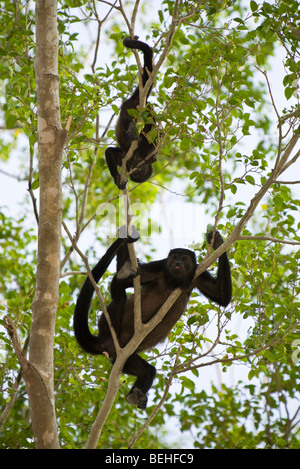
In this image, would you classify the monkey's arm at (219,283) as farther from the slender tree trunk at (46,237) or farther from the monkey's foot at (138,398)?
the slender tree trunk at (46,237)

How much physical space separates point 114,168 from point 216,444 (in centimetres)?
353

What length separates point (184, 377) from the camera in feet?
A: 15.8

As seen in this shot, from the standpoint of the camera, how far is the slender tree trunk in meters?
3.17

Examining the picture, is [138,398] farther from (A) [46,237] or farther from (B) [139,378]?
(A) [46,237]

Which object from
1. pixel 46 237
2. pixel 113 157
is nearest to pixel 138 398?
pixel 46 237

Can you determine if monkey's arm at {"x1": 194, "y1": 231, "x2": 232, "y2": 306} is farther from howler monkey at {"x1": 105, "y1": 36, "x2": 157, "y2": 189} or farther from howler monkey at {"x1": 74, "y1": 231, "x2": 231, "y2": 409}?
howler monkey at {"x1": 105, "y1": 36, "x2": 157, "y2": 189}

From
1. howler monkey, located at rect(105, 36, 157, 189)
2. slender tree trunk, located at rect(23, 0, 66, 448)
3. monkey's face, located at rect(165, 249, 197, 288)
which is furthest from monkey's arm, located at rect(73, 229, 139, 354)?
slender tree trunk, located at rect(23, 0, 66, 448)

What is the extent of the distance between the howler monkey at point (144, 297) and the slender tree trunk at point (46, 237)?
95cm

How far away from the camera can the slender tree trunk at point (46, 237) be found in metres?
3.17

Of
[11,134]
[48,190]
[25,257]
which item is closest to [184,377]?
[48,190]

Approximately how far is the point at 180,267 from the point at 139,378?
100cm

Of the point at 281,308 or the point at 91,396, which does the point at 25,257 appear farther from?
the point at 281,308

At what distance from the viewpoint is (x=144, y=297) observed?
5.37 m

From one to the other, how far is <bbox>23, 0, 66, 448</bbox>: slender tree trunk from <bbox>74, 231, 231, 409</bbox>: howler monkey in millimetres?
947
